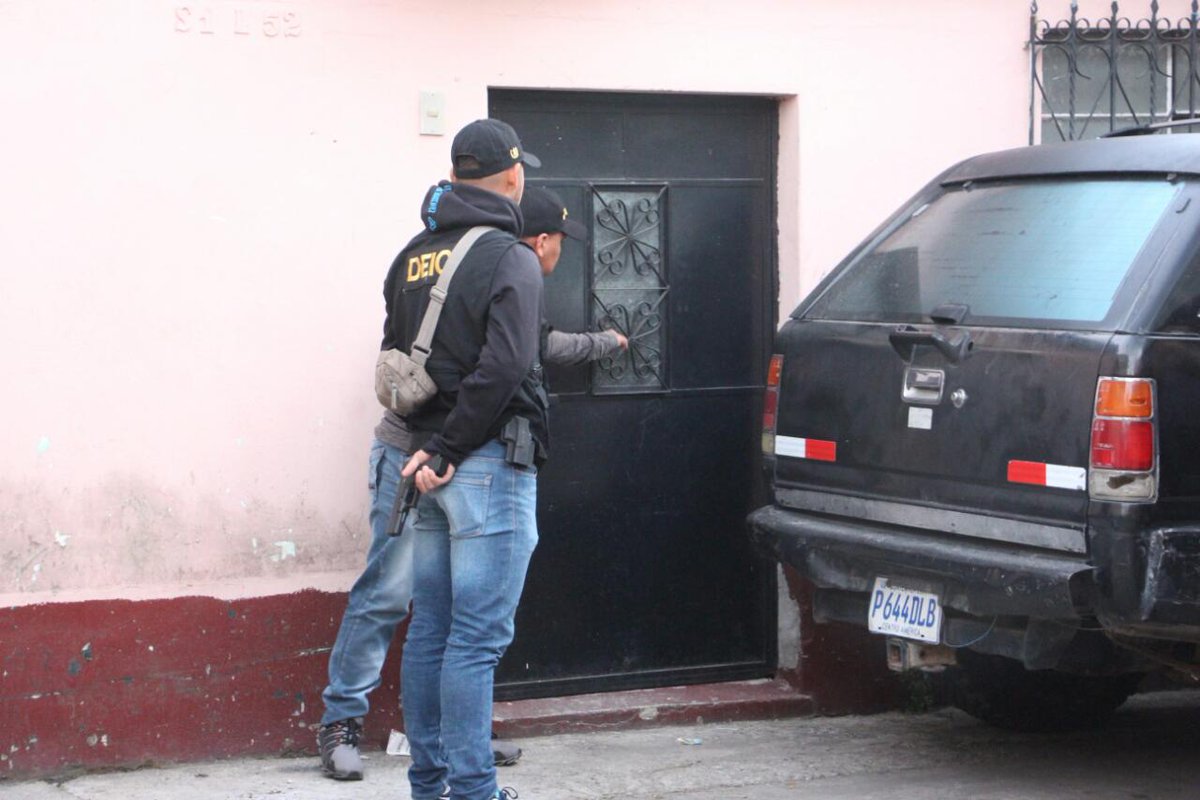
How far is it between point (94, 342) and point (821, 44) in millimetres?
2655

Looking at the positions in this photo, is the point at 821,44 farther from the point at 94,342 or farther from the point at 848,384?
the point at 94,342

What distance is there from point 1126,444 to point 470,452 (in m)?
1.61

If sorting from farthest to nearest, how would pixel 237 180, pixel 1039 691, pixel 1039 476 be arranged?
pixel 1039 691 → pixel 237 180 → pixel 1039 476

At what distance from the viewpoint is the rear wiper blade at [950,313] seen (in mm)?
4594

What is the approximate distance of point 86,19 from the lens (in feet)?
16.3

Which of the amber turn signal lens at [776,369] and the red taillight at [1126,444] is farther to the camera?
the amber turn signal lens at [776,369]

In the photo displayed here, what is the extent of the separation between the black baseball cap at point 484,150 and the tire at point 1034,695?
236cm

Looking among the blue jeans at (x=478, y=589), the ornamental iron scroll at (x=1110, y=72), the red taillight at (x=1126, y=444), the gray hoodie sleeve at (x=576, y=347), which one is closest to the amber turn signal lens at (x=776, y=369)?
the gray hoodie sleeve at (x=576, y=347)

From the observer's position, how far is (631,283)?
19.1 feet

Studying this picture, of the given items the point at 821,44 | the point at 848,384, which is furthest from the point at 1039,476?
the point at 821,44

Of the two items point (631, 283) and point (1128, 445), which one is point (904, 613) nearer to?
point (1128, 445)

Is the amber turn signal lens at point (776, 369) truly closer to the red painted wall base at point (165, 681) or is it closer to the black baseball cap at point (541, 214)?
the black baseball cap at point (541, 214)

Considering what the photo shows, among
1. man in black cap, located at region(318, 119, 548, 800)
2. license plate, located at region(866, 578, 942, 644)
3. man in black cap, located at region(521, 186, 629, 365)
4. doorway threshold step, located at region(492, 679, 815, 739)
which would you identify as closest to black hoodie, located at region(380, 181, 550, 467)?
man in black cap, located at region(318, 119, 548, 800)

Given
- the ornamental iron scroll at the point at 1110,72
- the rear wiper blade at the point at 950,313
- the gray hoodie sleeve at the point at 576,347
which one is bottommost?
the gray hoodie sleeve at the point at 576,347
